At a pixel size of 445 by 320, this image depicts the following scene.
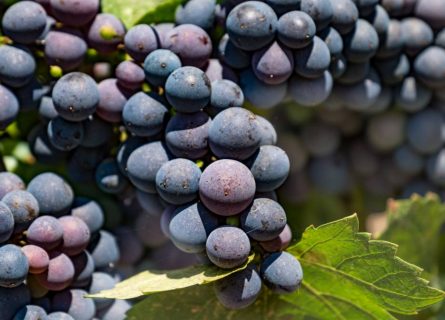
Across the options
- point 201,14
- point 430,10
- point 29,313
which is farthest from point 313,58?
point 29,313

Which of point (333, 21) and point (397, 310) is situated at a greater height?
point (333, 21)

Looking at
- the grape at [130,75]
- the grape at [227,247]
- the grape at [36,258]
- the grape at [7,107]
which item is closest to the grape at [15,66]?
the grape at [7,107]

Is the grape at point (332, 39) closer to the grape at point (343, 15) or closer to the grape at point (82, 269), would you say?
the grape at point (343, 15)

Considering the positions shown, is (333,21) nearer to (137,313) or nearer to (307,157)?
(307,157)

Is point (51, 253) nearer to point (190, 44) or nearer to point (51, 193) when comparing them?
point (51, 193)

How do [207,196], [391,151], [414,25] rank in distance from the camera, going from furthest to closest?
[391,151] < [414,25] < [207,196]

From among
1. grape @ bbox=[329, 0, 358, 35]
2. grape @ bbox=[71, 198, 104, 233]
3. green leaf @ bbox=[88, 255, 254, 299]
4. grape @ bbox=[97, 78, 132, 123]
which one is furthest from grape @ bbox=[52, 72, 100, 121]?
grape @ bbox=[329, 0, 358, 35]

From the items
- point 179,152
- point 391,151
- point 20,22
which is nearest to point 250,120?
point 179,152
